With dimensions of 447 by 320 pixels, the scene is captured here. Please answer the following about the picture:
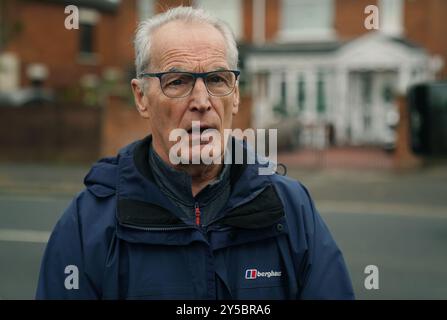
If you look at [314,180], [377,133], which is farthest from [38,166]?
[377,133]

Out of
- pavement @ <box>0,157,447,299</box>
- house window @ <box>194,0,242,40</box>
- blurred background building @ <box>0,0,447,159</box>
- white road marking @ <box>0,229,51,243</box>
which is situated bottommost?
pavement @ <box>0,157,447,299</box>

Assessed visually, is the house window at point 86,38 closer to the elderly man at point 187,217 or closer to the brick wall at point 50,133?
the brick wall at point 50,133

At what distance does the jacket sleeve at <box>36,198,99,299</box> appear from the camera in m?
2.24

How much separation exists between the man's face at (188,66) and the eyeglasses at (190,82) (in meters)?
0.01

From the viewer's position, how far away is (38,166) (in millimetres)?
17875

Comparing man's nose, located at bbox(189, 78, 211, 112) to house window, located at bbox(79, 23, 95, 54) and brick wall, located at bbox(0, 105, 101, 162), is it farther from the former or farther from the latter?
house window, located at bbox(79, 23, 95, 54)

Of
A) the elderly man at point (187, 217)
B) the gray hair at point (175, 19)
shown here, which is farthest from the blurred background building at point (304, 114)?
the elderly man at point (187, 217)

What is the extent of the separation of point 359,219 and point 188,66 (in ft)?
27.8

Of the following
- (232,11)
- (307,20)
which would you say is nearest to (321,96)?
(307,20)

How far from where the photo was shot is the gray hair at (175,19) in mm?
2350

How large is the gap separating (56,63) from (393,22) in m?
13.2

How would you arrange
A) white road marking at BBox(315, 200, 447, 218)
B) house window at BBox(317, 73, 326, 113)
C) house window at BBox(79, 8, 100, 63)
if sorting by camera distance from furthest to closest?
house window at BBox(79, 8, 100, 63) < house window at BBox(317, 73, 326, 113) < white road marking at BBox(315, 200, 447, 218)

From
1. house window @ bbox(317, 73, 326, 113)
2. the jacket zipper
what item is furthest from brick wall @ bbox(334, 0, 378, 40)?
the jacket zipper
